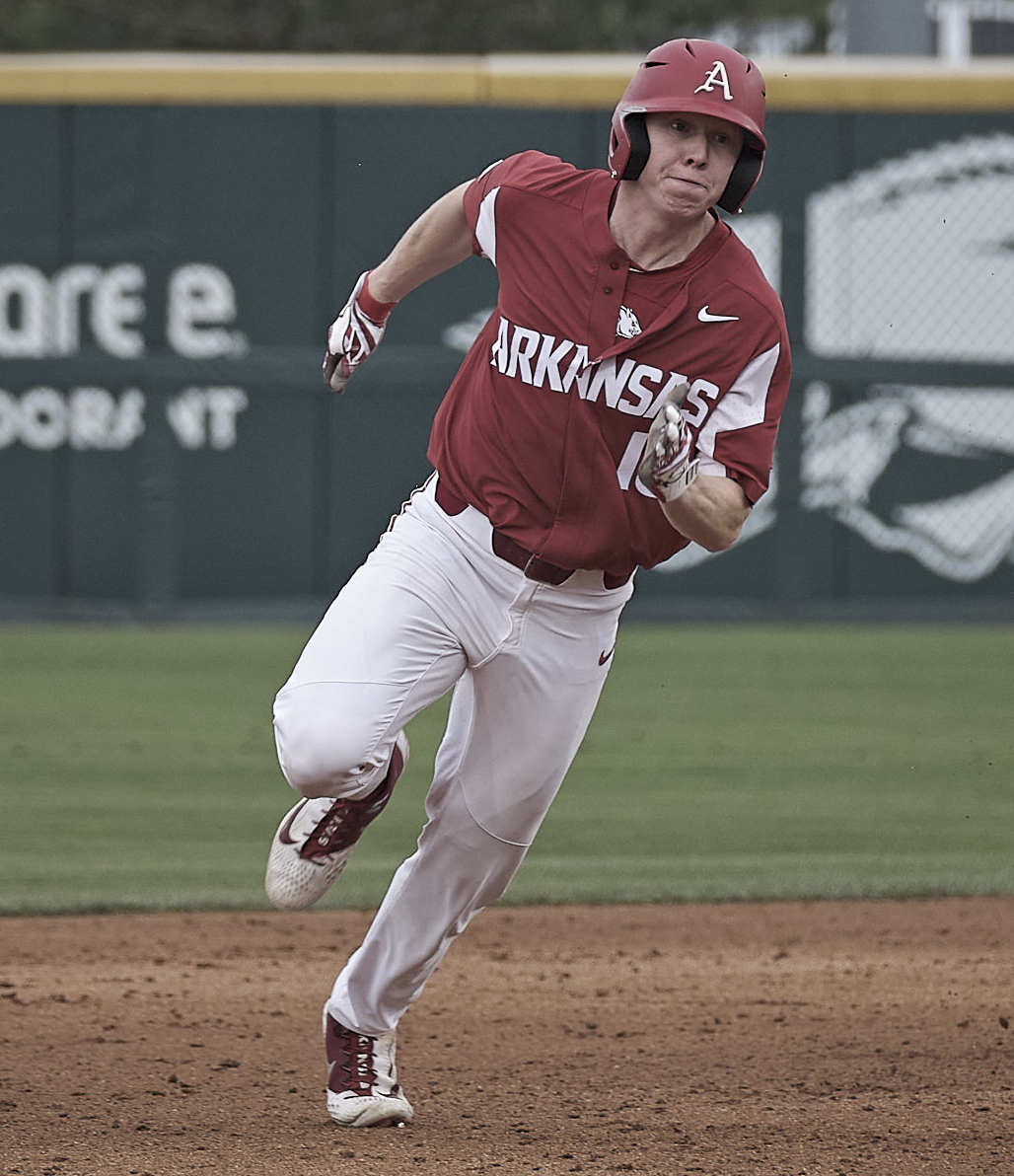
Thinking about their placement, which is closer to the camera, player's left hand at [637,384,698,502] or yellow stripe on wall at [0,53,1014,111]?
player's left hand at [637,384,698,502]

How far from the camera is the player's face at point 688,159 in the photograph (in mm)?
3551

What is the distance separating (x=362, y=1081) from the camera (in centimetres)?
392

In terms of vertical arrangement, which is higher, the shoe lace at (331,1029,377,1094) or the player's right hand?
the player's right hand

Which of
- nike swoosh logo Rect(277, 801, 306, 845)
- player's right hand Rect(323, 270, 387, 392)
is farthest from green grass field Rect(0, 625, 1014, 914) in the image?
player's right hand Rect(323, 270, 387, 392)

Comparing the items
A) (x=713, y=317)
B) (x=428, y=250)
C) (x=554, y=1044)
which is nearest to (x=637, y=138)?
(x=713, y=317)

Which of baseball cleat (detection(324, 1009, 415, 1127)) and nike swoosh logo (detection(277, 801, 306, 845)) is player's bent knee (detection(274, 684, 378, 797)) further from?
baseball cleat (detection(324, 1009, 415, 1127))

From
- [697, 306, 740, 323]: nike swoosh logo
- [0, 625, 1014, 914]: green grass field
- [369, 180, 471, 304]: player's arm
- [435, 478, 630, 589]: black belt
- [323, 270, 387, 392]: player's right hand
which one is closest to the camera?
[697, 306, 740, 323]: nike swoosh logo

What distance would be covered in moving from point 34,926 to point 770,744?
381 centimetres

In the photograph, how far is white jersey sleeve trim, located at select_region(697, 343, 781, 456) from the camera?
364 centimetres

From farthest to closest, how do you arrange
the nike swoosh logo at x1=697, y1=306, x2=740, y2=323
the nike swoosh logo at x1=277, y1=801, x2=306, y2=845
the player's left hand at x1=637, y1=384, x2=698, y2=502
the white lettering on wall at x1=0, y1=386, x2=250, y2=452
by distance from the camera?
the white lettering on wall at x1=0, y1=386, x2=250, y2=452, the nike swoosh logo at x1=277, y1=801, x2=306, y2=845, the nike swoosh logo at x1=697, y1=306, x2=740, y2=323, the player's left hand at x1=637, y1=384, x2=698, y2=502

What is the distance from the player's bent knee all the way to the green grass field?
270 centimetres

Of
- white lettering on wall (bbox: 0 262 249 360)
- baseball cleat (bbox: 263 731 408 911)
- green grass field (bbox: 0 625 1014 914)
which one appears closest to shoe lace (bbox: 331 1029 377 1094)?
baseball cleat (bbox: 263 731 408 911)

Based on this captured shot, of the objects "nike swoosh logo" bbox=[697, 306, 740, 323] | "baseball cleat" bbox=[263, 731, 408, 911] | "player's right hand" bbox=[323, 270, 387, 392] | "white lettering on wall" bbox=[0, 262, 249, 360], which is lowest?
"white lettering on wall" bbox=[0, 262, 249, 360]

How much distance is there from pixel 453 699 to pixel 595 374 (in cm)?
68
